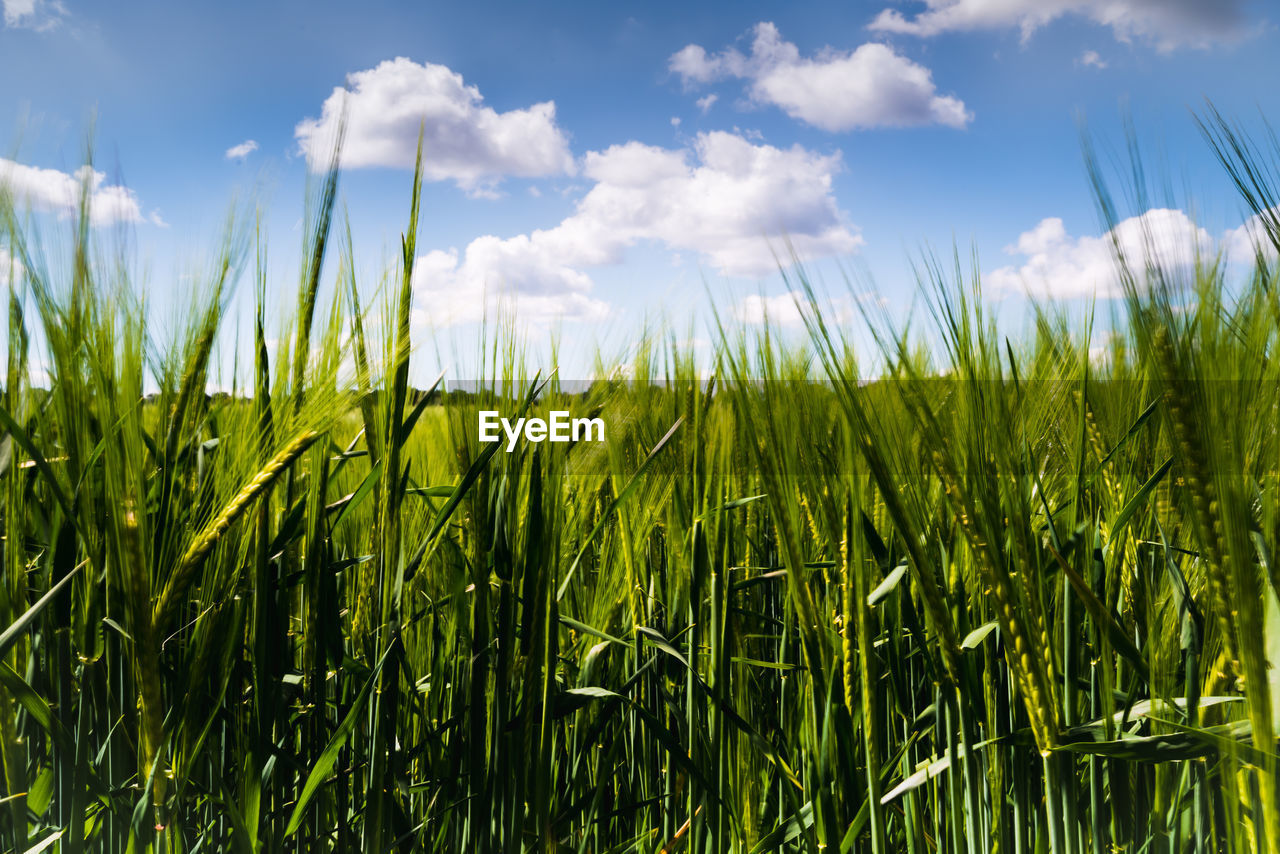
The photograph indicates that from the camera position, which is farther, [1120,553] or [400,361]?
[1120,553]

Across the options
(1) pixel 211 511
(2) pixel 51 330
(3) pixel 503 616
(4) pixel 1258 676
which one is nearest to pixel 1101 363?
(4) pixel 1258 676

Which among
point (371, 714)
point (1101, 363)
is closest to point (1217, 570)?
point (1101, 363)

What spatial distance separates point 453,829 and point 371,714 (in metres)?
0.26

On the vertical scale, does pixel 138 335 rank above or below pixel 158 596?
above

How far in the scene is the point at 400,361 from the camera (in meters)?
0.85

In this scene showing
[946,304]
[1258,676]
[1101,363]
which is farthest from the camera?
[1101,363]

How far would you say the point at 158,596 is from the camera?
82cm

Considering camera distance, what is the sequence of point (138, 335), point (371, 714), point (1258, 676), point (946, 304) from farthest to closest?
point (371, 714)
point (138, 335)
point (946, 304)
point (1258, 676)

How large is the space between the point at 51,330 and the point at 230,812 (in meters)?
0.68

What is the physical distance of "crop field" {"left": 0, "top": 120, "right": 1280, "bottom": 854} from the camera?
715 millimetres

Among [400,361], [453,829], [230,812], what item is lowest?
[453,829]

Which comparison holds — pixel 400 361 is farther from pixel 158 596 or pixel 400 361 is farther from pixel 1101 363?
pixel 1101 363

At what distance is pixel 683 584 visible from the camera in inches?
50.1

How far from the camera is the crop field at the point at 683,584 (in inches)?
28.1
